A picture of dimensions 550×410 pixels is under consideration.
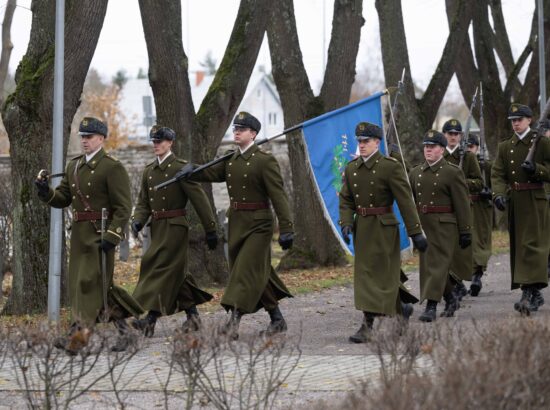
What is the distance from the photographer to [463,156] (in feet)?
50.3

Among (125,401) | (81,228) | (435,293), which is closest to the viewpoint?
(125,401)

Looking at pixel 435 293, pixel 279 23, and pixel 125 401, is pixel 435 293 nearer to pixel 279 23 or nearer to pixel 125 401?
pixel 125 401

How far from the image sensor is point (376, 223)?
11367mm

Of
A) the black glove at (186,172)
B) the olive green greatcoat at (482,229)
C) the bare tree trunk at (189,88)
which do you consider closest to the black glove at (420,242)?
the black glove at (186,172)

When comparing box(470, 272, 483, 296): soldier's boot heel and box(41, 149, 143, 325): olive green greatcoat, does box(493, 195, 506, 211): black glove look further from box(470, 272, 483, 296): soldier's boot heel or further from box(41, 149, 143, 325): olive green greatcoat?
box(41, 149, 143, 325): olive green greatcoat

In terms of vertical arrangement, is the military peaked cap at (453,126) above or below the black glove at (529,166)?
above

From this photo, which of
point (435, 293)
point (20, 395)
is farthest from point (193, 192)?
point (20, 395)

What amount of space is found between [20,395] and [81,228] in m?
2.58

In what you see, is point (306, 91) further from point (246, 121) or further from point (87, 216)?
point (87, 216)

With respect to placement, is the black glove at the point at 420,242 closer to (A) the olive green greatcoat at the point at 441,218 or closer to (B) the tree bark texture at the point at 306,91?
(A) the olive green greatcoat at the point at 441,218

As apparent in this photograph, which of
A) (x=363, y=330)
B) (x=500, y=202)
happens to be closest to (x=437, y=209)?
(x=500, y=202)

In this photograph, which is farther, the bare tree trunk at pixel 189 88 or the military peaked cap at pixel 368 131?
the bare tree trunk at pixel 189 88

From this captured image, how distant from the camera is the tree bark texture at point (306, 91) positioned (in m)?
19.6

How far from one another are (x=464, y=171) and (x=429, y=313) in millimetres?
3257
